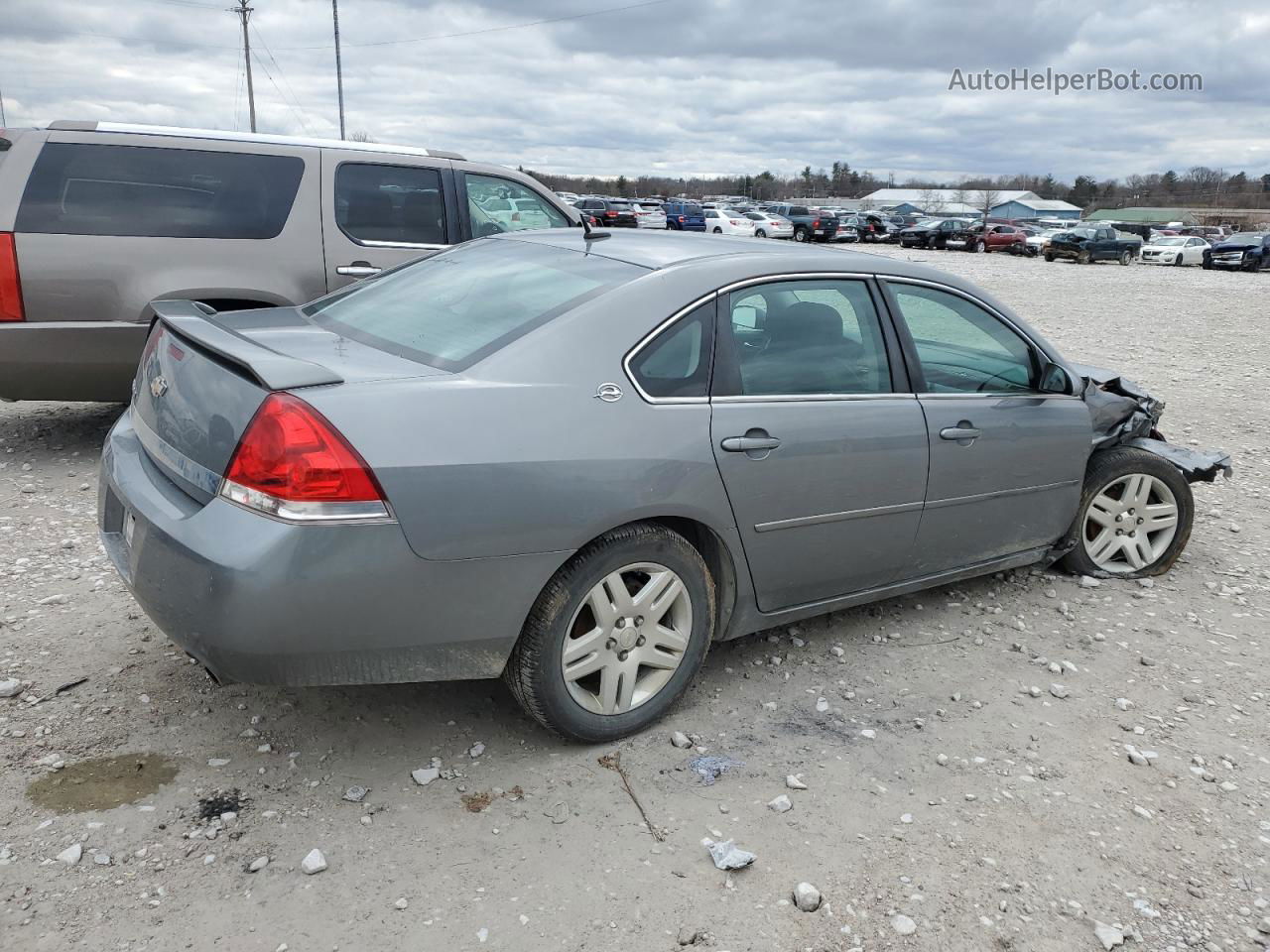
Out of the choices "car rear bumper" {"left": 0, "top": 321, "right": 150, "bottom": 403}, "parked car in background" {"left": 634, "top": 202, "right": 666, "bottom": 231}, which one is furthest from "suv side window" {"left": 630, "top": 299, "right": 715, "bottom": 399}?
"parked car in background" {"left": 634, "top": 202, "right": 666, "bottom": 231}

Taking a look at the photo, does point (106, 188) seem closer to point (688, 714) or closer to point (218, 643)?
point (218, 643)

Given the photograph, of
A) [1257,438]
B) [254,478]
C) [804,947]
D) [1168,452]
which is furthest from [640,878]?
[1257,438]

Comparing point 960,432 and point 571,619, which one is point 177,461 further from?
point 960,432

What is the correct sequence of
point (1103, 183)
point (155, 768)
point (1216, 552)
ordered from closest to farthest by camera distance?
point (155, 768) → point (1216, 552) → point (1103, 183)

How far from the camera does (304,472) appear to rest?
2.62m

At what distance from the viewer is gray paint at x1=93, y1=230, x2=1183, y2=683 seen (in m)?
2.67

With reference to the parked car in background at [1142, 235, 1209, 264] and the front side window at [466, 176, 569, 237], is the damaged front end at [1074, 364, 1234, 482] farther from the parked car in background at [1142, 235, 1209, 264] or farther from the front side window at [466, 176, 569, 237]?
the parked car in background at [1142, 235, 1209, 264]

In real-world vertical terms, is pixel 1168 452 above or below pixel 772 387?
below

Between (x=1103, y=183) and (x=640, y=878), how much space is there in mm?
126776

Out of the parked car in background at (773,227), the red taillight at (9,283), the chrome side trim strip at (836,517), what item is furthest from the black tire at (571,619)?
the parked car in background at (773,227)

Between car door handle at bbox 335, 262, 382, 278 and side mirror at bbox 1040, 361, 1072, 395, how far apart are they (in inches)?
160

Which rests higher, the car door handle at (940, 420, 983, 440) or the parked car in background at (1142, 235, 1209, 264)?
the parked car in background at (1142, 235, 1209, 264)

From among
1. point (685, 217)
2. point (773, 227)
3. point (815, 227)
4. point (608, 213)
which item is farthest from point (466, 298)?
point (685, 217)

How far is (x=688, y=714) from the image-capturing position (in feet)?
11.6
